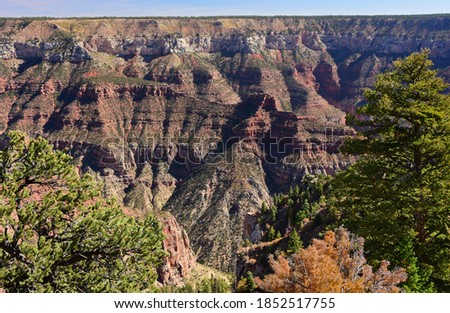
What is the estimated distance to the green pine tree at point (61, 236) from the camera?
1702 cm

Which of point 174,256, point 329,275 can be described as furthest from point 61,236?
point 174,256

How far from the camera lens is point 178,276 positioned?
10856 cm

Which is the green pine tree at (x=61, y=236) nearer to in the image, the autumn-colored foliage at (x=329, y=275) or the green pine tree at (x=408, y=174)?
the autumn-colored foliage at (x=329, y=275)

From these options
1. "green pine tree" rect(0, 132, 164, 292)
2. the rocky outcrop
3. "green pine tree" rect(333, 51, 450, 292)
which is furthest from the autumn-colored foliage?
the rocky outcrop

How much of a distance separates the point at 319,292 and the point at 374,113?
1122 cm

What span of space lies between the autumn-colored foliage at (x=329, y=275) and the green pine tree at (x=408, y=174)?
3.75m

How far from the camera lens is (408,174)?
68.3 feet

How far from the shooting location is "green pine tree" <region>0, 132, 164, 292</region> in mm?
17016

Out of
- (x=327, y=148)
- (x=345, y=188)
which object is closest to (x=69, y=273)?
(x=345, y=188)

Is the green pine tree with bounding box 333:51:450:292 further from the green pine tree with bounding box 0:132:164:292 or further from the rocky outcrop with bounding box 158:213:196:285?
the rocky outcrop with bounding box 158:213:196:285

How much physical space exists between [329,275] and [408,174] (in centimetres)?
906

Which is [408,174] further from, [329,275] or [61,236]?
[61,236]

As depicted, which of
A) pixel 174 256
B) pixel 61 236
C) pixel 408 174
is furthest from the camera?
pixel 174 256

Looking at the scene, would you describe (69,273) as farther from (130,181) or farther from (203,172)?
(130,181)
